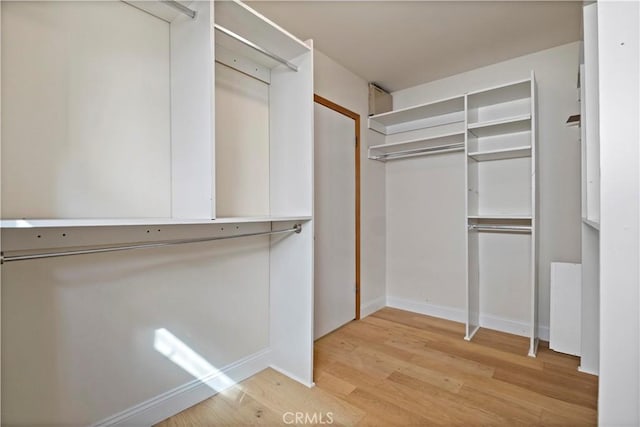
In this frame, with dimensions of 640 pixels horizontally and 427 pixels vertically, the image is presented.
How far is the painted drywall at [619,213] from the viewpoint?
87cm

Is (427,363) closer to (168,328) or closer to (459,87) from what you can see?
(168,328)

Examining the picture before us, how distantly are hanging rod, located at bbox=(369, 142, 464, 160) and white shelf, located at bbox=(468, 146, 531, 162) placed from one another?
0.79 feet

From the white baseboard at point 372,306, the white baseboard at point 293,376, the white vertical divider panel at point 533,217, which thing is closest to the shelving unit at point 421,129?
the white vertical divider panel at point 533,217

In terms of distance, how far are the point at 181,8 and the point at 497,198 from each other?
2.81 meters

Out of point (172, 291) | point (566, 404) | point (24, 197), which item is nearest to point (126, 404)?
point (172, 291)

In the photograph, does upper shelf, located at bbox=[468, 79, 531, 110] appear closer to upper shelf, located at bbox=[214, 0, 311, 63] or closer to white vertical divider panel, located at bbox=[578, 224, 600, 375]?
white vertical divider panel, located at bbox=[578, 224, 600, 375]

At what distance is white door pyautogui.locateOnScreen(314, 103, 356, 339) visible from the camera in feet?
8.75

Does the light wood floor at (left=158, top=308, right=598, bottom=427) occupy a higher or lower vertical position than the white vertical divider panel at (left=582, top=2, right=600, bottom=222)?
lower

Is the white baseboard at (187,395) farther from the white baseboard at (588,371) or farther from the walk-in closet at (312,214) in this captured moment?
the white baseboard at (588,371)

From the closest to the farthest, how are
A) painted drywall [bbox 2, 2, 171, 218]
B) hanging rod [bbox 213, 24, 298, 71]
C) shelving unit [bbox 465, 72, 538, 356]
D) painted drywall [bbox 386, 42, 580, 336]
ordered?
1. painted drywall [bbox 2, 2, 171, 218]
2. hanging rod [bbox 213, 24, 298, 71]
3. painted drywall [bbox 386, 42, 580, 336]
4. shelving unit [bbox 465, 72, 538, 356]

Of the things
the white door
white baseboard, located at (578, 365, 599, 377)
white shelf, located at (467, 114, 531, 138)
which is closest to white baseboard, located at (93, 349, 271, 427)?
the white door

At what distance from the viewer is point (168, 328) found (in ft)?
5.37

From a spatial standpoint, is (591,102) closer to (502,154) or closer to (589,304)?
(502,154)

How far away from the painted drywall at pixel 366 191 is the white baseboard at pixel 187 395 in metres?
1.43
